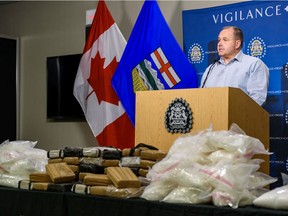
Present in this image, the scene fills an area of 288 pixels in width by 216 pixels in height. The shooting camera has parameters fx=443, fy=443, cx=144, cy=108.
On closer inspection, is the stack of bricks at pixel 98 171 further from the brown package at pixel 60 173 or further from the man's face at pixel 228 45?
the man's face at pixel 228 45

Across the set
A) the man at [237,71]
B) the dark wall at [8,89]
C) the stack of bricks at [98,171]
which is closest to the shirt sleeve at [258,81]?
the man at [237,71]

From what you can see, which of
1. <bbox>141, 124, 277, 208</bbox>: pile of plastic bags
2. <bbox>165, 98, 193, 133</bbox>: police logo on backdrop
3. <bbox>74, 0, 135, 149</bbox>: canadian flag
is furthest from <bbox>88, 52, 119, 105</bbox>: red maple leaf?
<bbox>141, 124, 277, 208</bbox>: pile of plastic bags

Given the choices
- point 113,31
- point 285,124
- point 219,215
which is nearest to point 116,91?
point 113,31

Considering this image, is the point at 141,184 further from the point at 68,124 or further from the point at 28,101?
the point at 28,101

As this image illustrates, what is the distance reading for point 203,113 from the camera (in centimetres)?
183

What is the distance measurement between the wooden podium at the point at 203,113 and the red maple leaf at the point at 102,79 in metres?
2.09

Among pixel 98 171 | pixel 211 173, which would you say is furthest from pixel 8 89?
pixel 211 173

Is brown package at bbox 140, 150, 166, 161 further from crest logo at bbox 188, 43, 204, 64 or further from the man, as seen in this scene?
crest logo at bbox 188, 43, 204, 64

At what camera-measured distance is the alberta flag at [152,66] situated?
145 inches

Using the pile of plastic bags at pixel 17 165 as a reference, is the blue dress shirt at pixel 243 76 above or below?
above

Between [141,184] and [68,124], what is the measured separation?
3650 millimetres

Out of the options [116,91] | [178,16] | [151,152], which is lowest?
[151,152]

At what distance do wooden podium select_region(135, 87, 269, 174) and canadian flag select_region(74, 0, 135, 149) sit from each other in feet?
6.59

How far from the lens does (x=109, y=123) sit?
4.13 m
